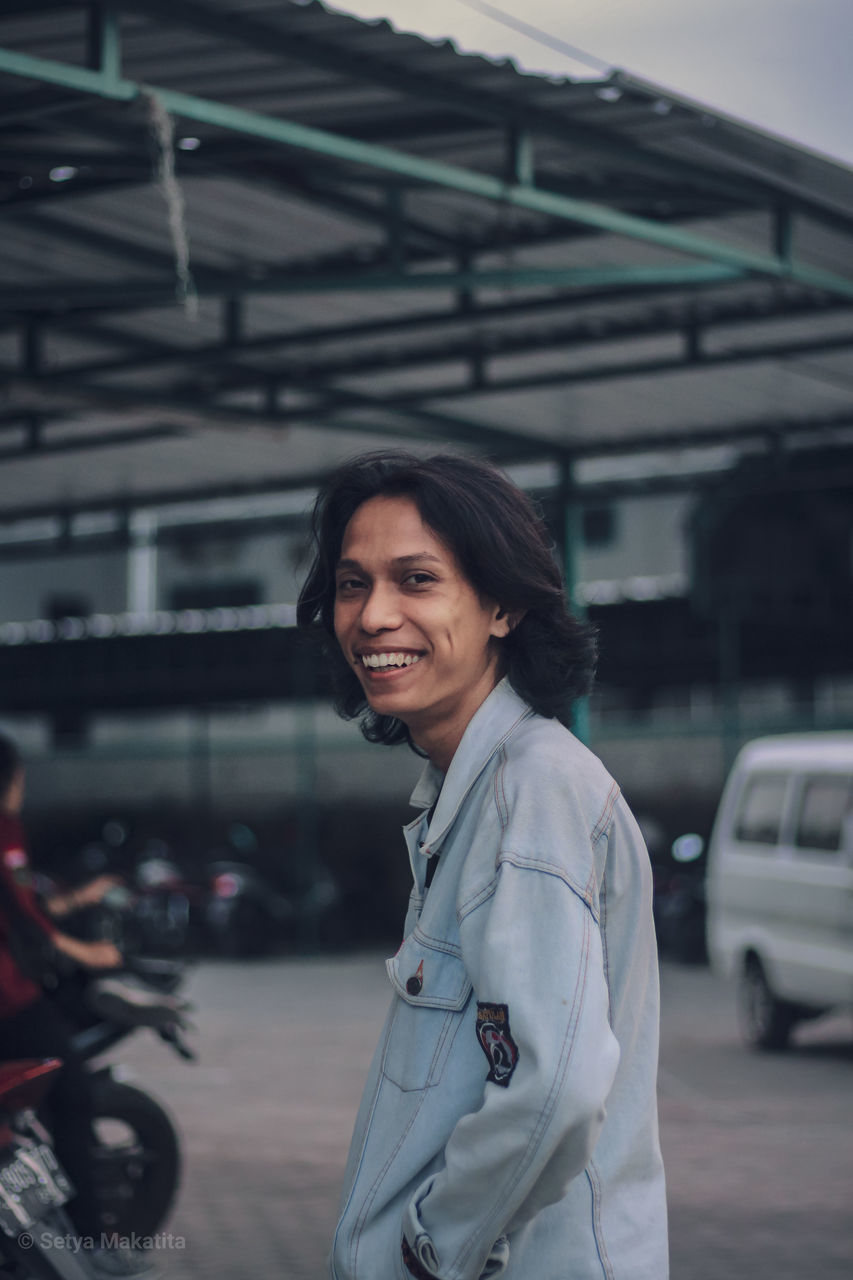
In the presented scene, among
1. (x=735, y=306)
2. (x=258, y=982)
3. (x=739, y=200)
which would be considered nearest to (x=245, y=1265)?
(x=739, y=200)

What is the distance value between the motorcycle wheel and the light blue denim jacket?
13.7 feet

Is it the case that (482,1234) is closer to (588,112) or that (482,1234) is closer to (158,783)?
(588,112)

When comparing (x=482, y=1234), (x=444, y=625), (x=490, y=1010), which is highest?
(x=444, y=625)

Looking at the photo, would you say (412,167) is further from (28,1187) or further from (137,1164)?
(28,1187)

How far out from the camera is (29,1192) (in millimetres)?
4660

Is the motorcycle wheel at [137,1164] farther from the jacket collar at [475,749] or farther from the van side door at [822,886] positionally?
the van side door at [822,886]

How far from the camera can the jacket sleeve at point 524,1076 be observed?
2031 mm

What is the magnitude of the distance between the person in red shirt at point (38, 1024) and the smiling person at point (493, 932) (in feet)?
11.1

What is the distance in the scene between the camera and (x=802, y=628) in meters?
21.7

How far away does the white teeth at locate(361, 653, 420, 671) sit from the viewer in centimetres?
241

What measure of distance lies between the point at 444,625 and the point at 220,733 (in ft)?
93.6

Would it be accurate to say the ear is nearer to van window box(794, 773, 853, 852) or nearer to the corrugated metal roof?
the corrugated metal roof

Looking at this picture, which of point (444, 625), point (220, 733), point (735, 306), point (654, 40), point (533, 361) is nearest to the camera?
point (444, 625)

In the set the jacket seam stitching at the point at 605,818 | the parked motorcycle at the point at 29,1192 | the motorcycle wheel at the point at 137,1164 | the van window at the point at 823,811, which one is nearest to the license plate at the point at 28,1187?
the parked motorcycle at the point at 29,1192
